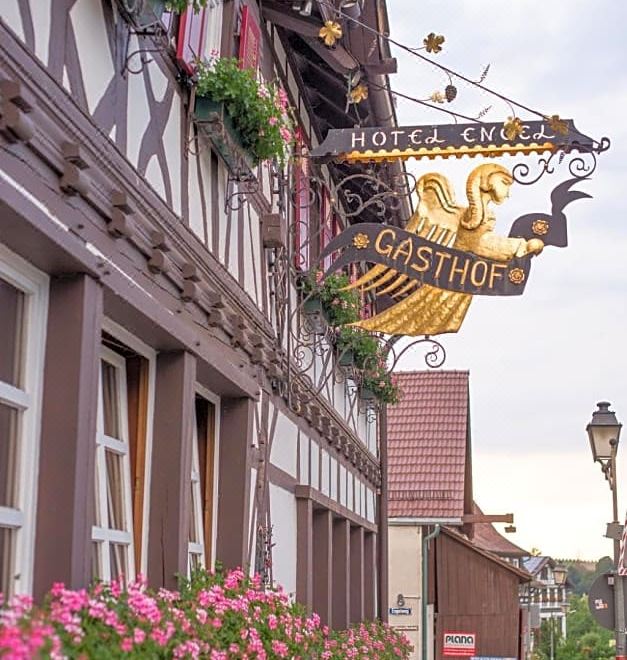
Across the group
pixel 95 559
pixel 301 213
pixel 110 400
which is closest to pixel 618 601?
pixel 301 213

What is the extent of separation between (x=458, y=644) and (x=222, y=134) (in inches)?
657

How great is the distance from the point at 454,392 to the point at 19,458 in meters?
19.9

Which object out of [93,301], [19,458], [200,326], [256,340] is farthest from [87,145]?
[256,340]

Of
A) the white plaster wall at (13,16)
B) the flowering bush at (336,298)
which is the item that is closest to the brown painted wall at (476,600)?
the flowering bush at (336,298)

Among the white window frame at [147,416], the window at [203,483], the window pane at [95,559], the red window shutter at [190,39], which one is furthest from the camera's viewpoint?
the window at [203,483]

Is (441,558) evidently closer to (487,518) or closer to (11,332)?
(487,518)

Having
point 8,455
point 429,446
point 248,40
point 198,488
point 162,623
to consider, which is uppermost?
point 248,40

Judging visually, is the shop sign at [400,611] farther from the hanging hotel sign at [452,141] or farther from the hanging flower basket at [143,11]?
the hanging flower basket at [143,11]

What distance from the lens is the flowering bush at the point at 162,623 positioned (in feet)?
10.3

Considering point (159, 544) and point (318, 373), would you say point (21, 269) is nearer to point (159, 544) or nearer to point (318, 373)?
point (159, 544)

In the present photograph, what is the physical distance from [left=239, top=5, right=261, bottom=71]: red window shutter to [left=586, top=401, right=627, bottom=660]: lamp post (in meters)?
5.42

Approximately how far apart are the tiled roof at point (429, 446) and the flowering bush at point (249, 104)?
15383mm

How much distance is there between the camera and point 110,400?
5637 millimetres

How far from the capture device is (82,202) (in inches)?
186
